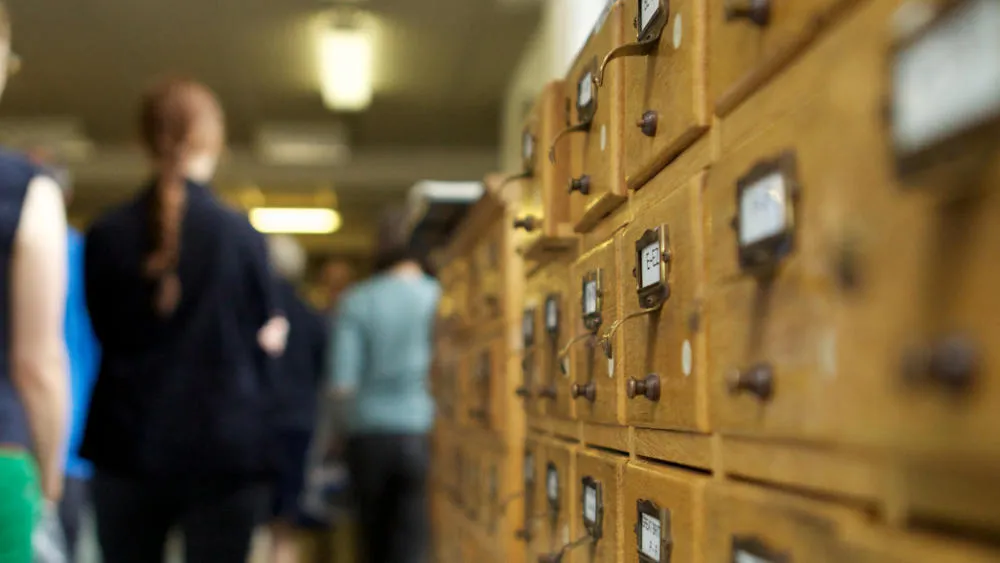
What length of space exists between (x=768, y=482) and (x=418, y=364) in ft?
10.4

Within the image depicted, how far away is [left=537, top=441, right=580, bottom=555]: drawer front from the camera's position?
4.83 feet

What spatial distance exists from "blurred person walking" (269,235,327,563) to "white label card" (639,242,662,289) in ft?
8.09

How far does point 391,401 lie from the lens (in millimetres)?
3883

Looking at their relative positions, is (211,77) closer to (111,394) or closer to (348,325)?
(348,325)

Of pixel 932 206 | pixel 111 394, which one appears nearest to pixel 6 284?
pixel 111 394

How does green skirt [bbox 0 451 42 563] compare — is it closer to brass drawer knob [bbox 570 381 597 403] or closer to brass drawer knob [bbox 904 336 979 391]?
brass drawer knob [bbox 570 381 597 403]

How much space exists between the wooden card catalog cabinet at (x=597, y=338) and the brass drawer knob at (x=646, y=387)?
0.08 metres

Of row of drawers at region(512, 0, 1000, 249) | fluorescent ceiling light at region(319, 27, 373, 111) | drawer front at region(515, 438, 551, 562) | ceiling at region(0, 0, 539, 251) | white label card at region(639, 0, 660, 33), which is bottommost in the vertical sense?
drawer front at region(515, 438, 551, 562)

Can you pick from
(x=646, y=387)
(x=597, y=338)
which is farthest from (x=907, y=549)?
(x=597, y=338)

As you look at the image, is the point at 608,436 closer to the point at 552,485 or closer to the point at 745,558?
the point at 552,485

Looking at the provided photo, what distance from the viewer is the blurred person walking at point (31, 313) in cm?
176

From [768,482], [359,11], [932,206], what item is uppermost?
[359,11]

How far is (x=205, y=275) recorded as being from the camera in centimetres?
219

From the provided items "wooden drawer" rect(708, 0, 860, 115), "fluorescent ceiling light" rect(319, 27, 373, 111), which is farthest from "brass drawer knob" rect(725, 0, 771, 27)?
"fluorescent ceiling light" rect(319, 27, 373, 111)
